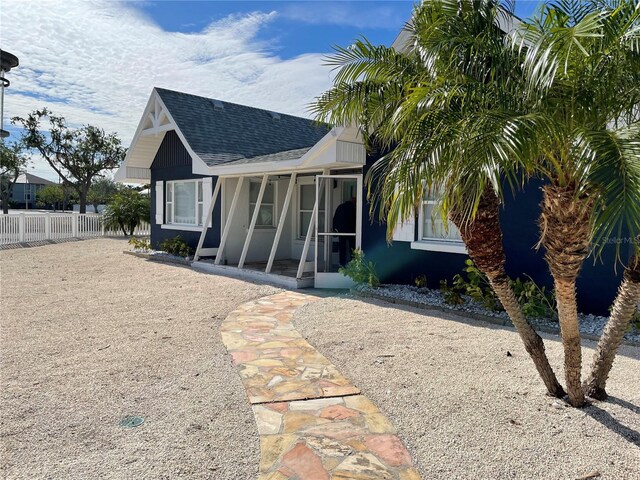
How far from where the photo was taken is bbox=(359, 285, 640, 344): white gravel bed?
19.9 ft

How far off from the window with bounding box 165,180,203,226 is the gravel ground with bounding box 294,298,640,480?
896 cm

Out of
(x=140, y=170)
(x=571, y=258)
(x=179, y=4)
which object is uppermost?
(x=179, y=4)

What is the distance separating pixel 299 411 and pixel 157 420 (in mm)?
1102

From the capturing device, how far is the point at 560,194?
3.18 metres

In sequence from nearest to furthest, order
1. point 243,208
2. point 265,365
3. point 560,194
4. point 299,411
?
1. point 560,194
2. point 299,411
3. point 265,365
4. point 243,208

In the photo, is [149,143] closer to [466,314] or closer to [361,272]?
[361,272]

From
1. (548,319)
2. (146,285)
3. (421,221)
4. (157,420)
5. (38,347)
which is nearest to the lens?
(157,420)

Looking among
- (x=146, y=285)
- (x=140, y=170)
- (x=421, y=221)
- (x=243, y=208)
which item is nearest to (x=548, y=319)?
(x=421, y=221)

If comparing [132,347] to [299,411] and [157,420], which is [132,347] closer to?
[157,420]

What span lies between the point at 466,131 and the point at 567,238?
3.41ft

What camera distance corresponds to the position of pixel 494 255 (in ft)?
12.0

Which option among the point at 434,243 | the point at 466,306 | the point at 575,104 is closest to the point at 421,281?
the point at 434,243

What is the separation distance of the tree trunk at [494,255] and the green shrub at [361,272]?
4.99 m

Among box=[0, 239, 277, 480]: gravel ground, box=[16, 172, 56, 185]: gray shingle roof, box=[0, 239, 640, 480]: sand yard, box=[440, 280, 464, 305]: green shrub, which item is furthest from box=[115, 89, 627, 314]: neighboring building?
box=[16, 172, 56, 185]: gray shingle roof
